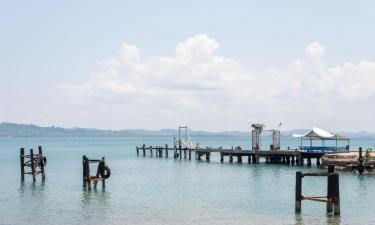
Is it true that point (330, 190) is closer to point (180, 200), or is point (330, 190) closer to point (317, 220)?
point (317, 220)

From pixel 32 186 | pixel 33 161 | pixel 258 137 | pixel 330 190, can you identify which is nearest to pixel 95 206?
pixel 32 186

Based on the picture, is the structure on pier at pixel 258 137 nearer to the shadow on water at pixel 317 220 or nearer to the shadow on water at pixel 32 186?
the shadow on water at pixel 32 186

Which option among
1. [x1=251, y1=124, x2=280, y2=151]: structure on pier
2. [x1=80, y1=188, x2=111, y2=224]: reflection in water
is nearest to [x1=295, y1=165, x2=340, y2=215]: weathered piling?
[x1=80, y1=188, x2=111, y2=224]: reflection in water

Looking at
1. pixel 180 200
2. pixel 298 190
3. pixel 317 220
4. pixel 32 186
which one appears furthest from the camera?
pixel 32 186

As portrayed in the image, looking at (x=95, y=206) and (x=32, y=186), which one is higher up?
(x=95, y=206)

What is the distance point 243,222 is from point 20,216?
1323 centimetres

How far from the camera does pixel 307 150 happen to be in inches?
3051

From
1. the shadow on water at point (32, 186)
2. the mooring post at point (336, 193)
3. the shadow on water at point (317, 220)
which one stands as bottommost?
the shadow on water at point (32, 186)

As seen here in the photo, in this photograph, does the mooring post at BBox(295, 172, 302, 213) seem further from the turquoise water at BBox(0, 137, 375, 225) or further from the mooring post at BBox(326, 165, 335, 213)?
the mooring post at BBox(326, 165, 335, 213)

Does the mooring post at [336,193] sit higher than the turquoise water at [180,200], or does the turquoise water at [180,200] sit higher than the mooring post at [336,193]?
the mooring post at [336,193]

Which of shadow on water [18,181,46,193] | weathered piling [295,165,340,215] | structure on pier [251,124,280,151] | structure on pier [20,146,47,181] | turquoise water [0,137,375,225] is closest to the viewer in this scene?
weathered piling [295,165,340,215]

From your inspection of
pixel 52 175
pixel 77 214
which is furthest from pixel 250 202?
pixel 52 175

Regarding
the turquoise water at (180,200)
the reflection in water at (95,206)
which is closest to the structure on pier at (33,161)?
the turquoise water at (180,200)

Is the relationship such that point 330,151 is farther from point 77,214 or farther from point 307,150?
point 77,214
